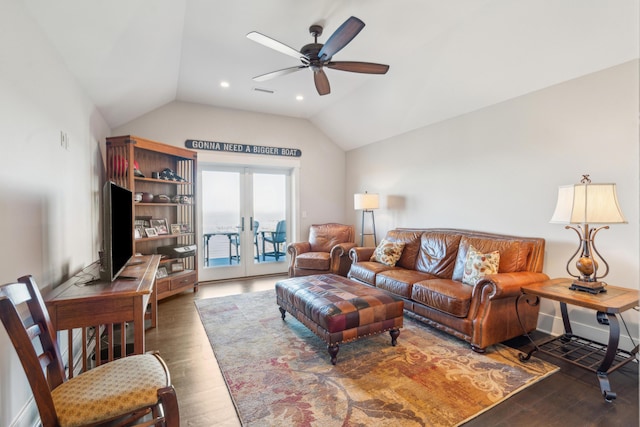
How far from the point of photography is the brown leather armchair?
475cm

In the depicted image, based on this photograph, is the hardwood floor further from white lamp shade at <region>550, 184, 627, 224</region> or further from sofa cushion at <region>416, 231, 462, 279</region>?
white lamp shade at <region>550, 184, 627, 224</region>

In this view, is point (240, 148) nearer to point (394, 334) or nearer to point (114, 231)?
point (114, 231)

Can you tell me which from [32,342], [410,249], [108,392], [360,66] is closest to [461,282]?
[410,249]

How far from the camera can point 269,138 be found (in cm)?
562

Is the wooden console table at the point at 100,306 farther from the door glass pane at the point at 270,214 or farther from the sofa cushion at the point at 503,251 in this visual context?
the door glass pane at the point at 270,214

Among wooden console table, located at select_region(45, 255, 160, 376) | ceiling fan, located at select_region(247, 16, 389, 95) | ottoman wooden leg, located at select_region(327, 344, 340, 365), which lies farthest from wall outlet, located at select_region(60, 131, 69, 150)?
ottoman wooden leg, located at select_region(327, 344, 340, 365)

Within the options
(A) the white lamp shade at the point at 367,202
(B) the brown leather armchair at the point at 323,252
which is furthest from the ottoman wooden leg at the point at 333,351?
(A) the white lamp shade at the point at 367,202

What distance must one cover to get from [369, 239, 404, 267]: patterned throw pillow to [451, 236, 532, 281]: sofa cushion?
0.81 metres

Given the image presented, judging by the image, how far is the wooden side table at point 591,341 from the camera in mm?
2059

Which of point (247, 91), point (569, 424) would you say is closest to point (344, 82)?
point (247, 91)

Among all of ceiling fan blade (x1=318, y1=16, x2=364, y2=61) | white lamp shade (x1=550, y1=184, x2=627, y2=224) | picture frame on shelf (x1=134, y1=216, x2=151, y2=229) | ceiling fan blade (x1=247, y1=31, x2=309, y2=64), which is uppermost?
ceiling fan blade (x1=247, y1=31, x2=309, y2=64)

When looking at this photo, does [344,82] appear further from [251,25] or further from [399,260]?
[399,260]

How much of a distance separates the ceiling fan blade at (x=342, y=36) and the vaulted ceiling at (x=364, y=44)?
0.43m

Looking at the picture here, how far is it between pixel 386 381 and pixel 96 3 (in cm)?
334
